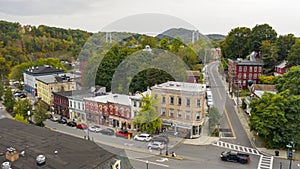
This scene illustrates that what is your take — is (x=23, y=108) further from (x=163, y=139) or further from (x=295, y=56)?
(x=295, y=56)

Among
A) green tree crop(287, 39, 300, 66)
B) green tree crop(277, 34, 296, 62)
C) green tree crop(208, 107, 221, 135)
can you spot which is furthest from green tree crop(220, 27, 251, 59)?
green tree crop(208, 107, 221, 135)

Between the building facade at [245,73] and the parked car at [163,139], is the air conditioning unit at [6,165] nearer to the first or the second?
the parked car at [163,139]

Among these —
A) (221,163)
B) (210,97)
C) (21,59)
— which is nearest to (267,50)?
(221,163)

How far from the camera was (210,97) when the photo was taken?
30.5ft

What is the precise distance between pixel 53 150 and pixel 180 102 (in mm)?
4652

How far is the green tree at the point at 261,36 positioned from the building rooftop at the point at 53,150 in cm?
3682

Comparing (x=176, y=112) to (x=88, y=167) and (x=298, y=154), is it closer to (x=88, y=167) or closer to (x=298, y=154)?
(x=88, y=167)

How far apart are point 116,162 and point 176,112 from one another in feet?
8.17

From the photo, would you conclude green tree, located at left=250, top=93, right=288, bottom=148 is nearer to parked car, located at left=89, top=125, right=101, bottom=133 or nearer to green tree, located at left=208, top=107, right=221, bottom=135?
green tree, located at left=208, top=107, right=221, bottom=135

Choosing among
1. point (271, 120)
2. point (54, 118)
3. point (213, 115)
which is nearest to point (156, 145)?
point (213, 115)

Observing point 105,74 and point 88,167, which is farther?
point 105,74

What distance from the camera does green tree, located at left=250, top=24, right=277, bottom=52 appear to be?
40.1 m

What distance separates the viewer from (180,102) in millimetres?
7613

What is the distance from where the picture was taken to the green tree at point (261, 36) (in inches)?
1577
